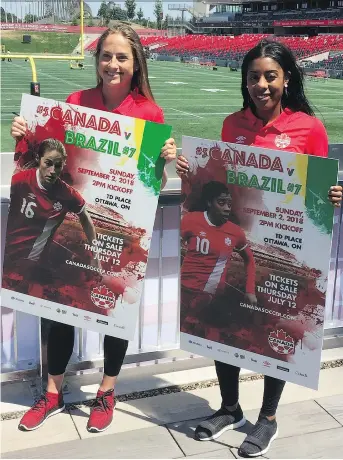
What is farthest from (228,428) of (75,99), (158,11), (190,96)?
(158,11)

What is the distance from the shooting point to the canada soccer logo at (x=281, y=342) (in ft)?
8.10

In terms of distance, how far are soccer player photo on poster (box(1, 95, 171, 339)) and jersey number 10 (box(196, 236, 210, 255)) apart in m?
0.21

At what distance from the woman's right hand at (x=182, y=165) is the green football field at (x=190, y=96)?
9.84 m

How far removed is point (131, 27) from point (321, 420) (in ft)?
6.55

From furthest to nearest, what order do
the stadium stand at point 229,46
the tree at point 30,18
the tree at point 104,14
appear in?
the stadium stand at point 229,46, the tree at point 30,18, the tree at point 104,14

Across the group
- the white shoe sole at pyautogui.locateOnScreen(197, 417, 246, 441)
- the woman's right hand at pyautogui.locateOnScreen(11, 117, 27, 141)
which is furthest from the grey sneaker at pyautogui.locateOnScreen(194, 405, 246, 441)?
the woman's right hand at pyautogui.locateOnScreen(11, 117, 27, 141)

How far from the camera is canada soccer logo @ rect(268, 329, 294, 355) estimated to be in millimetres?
2469

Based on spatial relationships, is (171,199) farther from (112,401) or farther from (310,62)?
(310,62)

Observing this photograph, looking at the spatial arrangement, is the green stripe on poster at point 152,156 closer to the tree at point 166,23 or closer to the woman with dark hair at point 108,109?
the woman with dark hair at point 108,109

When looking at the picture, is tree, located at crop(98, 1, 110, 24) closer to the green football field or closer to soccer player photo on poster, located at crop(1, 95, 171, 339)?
soccer player photo on poster, located at crop(1, 95, 171, 339)

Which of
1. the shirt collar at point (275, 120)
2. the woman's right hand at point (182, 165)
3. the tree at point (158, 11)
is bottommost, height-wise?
the woman's right hand at point (182, 165)

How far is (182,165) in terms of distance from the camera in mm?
2508

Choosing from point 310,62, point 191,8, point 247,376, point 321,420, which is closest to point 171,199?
point 247,376

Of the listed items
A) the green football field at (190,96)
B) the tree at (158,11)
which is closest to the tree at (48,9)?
the green football field at (190,96)
